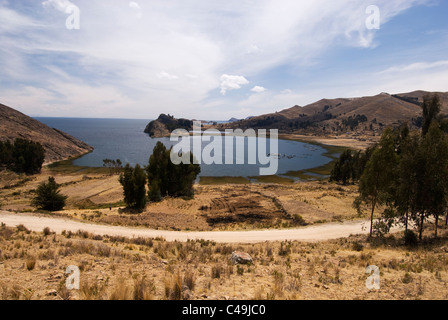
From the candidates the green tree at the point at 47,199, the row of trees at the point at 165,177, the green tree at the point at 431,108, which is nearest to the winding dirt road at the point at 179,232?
the green tree at the point at 47,199

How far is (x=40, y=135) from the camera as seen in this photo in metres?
123

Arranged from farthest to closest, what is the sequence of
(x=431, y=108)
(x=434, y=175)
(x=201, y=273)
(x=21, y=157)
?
(x=21, y=157)
(x=431, y=108)
(x=434, y=175)
(x=201, y=273)

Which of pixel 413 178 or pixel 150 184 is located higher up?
pixel 413 178

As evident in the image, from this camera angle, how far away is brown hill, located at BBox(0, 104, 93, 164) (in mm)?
110562

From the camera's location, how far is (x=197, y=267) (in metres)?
12.2

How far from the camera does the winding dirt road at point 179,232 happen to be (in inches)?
853

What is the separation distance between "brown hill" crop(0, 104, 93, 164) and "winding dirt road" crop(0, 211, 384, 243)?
101m

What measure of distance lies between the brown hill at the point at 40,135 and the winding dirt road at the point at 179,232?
101394 mm

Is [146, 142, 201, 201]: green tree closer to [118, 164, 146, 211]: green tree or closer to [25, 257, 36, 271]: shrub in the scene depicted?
[118, 164, 146, 211]: green tree

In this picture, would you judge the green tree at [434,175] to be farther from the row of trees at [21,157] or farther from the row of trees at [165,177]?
the row of trees at [21,157]

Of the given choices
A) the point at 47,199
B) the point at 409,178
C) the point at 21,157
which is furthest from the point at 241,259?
the point at 21,157

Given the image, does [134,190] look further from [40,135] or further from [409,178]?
[40,135]

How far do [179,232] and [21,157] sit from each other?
90.7 meters

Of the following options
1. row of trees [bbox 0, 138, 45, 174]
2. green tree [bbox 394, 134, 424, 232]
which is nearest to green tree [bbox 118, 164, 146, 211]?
green tree [bbox 394, 134, 424, 232]
